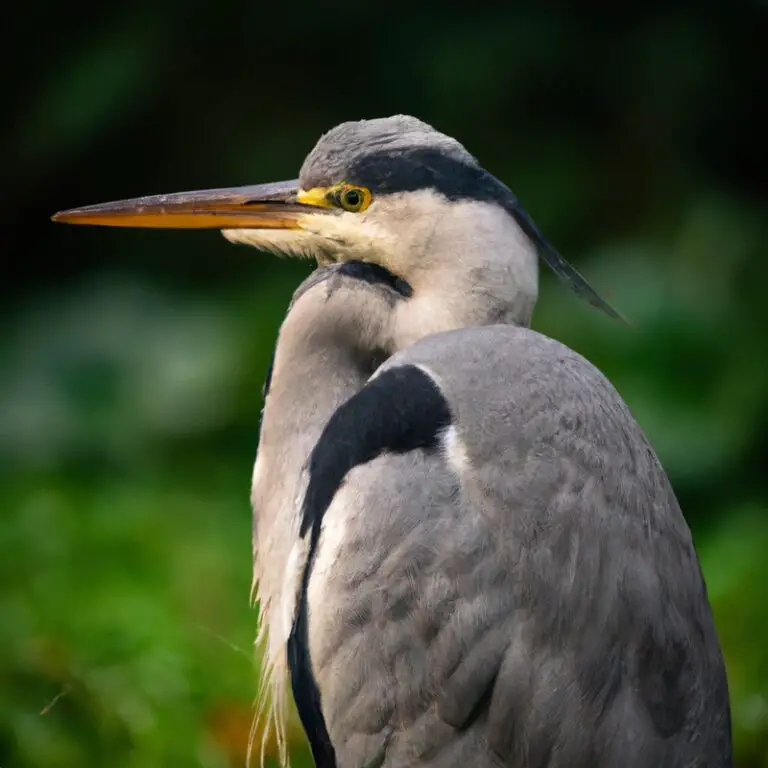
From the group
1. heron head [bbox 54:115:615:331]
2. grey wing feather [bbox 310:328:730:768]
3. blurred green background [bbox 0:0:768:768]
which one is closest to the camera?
grey wing feather [bbox 310:328:730:768]

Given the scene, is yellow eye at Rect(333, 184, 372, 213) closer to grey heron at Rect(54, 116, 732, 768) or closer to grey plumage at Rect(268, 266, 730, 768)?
grey heron at Rect(54, 116, 732, 768)

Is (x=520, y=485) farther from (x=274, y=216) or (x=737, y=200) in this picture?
→ (x=737, y=200)

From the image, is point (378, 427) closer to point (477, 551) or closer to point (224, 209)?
point (477, 551)

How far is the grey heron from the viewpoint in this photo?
167cm

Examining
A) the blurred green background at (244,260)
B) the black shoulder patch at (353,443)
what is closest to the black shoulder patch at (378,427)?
the black shoulder patch at (353,443)

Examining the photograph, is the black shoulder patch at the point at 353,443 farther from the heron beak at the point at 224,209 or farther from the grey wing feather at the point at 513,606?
the heron beak at the point at 224,209

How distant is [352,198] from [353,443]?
39 cm

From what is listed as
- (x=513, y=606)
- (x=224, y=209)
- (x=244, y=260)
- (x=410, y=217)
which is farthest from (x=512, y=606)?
(x=244, y=260)

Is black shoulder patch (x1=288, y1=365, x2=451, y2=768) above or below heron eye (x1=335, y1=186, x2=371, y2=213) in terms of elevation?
below

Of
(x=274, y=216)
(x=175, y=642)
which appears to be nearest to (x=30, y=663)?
(x=175, y=642)

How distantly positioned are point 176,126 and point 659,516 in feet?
12.0

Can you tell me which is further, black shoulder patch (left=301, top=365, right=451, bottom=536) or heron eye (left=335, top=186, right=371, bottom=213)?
heron eye (left=335, top=186, right=371, bottom=213)

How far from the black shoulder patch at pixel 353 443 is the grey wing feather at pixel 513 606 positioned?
2 centimetres

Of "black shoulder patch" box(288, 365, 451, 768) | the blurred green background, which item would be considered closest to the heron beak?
"black shoulder patch" box(288, 365, 451, 768)
